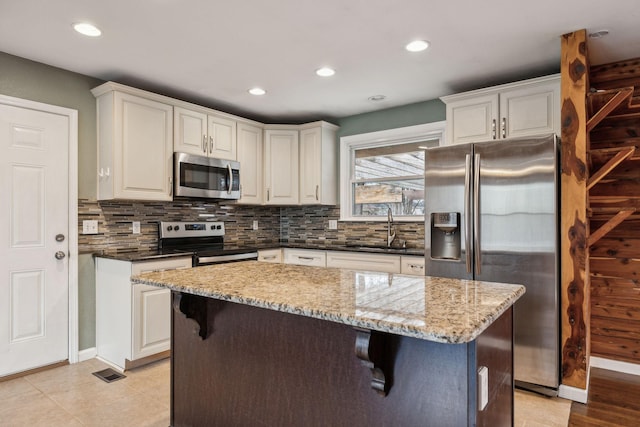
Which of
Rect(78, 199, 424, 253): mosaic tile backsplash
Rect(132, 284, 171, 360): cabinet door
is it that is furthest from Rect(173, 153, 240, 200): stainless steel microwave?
Rect(132, 284, 171, 360): cabinet door

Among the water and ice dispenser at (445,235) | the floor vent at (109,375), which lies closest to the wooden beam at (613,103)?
the water and ice dispenser at (445,235)

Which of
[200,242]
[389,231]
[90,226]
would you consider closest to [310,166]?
[389,231]

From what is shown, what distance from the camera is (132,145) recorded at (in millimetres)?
3248

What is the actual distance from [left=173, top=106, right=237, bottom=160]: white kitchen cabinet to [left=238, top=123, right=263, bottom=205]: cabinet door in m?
0.11

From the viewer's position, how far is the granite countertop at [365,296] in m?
1.10

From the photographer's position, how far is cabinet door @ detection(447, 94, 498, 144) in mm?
3215

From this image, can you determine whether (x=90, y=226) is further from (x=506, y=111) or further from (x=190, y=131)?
(x=506, y=111)

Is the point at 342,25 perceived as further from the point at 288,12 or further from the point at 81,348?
the point at 81,348

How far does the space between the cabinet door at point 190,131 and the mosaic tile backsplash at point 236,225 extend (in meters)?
0.50

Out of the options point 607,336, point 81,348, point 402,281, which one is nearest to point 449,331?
point 402,281

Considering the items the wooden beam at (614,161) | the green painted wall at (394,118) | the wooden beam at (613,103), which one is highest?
the green painted wall at (394,118)

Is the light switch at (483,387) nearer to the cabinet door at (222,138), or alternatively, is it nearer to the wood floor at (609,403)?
the wood floor at (609,403)

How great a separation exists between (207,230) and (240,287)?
267 cm

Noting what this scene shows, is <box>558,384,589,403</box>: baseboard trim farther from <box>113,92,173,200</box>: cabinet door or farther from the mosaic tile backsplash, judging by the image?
<box>113,92,173,200</box>: cabinet door
